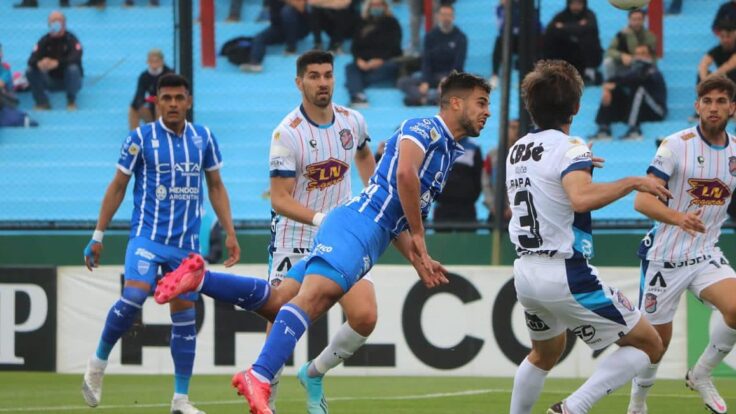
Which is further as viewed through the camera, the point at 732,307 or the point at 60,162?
the point at 60,162

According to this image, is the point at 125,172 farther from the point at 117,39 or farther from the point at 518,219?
the point at 117,39

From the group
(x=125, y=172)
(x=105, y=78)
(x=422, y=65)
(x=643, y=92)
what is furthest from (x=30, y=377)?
(x=643, y=92)

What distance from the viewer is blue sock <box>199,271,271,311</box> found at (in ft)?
24.7

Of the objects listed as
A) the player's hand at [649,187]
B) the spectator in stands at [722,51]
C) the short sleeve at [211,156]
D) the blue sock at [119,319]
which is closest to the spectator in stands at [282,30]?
the spectator in stands at [722,51]

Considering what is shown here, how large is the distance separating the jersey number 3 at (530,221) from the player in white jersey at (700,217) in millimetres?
2549

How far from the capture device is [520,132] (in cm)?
1412

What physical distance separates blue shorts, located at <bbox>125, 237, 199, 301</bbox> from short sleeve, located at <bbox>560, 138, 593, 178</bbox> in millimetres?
4044

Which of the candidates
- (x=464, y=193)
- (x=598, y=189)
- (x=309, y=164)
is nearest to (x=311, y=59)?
(x=309, y=164)

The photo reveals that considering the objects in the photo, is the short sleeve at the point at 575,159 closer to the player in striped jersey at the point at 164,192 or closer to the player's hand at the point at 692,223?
the player's hand at the point at 692,223

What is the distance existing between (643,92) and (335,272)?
9.14 metres

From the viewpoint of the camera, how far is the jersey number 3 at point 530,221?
7.29 m

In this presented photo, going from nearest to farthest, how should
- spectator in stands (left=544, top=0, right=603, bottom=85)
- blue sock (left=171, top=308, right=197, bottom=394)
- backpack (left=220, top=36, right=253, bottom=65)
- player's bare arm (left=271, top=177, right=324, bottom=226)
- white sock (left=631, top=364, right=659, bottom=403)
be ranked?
player's bare arm (left=271, top=177, right=324, bottom=226) → white sock (left=631, top=364, right=659, bottom=403) → blue sock (left=171, top=308, right=197, bottom=394) → spectator in stands (left=544, top=0, right=603, bottom=85) → backpack (left=220, top=36, right=253, bottom=65)

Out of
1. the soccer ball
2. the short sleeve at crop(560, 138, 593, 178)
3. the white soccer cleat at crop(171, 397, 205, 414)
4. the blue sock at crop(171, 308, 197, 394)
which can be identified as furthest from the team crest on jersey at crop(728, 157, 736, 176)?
the white soccer cleat at crop(171, 397, 205, 414)

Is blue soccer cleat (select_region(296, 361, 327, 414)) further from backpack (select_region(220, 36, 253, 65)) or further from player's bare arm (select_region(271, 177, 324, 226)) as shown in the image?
backpack (select_region(220, 36, 253, 65))
